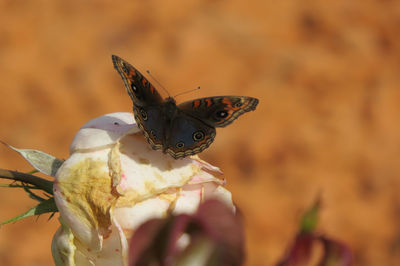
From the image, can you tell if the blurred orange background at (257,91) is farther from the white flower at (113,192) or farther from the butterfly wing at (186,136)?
the white flower at (113,192)

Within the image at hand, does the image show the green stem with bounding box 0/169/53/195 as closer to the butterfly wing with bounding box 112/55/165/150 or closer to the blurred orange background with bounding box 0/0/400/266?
the butterfly wing with bounding box 112/55/165/150

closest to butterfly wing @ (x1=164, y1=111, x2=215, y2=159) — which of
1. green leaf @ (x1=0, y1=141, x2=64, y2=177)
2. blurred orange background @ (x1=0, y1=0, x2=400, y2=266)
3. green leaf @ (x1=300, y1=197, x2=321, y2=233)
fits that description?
green leaf @ (x1=0, y1=141, x2=64, y2=177)

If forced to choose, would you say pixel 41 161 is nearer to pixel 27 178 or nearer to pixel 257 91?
pixel 27 178

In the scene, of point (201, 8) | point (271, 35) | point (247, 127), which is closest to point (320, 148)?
point (247, 127)

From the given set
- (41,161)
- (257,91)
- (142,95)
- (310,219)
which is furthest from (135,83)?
(257,91)

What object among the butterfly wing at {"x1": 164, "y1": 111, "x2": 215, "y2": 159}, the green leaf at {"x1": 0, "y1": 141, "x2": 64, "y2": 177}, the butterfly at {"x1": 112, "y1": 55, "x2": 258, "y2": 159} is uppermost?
the butterfly at {"x1": 112, "y1": 55, "x2": 258, "y2": 159}
